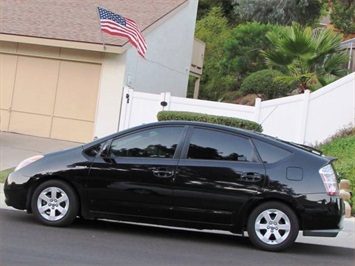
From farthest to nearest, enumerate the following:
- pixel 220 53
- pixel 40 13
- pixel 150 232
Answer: pixel 220 53 → pixel 40 13 → pixel 150 232

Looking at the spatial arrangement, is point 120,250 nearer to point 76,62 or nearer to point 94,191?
point 94,191

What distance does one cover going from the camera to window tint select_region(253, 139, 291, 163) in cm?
747

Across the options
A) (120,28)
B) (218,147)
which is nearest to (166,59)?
(120,28)

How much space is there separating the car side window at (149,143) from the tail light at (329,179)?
1.91 metres

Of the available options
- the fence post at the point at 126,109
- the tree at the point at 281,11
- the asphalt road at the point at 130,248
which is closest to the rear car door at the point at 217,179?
the asphalt road at the point at 130,248

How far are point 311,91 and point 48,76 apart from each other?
7.70 meters

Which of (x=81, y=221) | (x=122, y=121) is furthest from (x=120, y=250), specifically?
(x=122, y=121)

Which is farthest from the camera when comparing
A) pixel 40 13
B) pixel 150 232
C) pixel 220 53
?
pixel 220 53

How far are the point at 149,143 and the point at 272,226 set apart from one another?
75.7 inches

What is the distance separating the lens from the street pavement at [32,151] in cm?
861

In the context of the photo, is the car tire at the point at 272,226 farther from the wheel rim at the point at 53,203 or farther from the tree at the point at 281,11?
the tree at the point at 281,11

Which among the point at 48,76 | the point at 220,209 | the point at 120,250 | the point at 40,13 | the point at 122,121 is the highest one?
the point at 40,13

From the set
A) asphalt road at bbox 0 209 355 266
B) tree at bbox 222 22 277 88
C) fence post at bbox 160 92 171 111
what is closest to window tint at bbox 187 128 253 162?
Answer: asphalt road at bbox 0 209 355 266

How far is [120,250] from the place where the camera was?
6859 millimetres
